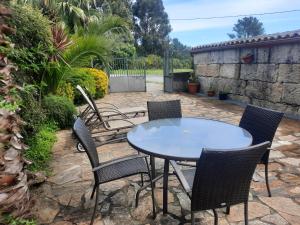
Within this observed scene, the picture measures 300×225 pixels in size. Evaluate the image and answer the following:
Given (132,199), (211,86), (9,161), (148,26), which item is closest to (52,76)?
(132,199)

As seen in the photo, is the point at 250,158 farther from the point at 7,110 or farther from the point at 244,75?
the point at 244,75

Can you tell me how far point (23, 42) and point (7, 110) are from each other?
3.56 metres

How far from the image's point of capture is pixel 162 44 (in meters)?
34.7

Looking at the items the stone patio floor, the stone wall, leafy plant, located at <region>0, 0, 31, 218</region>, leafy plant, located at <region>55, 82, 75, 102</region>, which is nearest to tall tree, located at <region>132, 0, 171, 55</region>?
the stone wall

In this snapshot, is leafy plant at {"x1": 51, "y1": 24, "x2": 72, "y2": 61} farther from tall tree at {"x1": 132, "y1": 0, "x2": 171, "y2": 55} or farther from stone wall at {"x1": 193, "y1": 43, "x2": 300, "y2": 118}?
tall tree at {"x1": 132, "y1": 0, "x2": 171, "y2": 55}

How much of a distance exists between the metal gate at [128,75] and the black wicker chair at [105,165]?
1006 cm

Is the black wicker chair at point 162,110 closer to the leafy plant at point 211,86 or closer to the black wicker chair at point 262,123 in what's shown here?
the black wicker chair at point 262,123

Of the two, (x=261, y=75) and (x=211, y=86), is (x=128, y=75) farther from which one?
(x=261, y=75)

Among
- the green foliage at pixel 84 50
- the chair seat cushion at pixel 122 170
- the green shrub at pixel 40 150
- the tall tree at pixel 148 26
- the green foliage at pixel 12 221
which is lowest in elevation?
the green shrub at pixel 40 150

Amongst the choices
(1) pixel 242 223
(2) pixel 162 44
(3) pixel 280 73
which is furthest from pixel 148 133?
(2) pixel 162 44

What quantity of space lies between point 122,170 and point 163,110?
126cm

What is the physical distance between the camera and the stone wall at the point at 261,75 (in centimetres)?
689

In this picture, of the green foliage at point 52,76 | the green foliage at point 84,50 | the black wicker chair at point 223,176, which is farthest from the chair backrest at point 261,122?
the green foliage at point 84,50

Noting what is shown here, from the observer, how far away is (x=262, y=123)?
2.96 m
